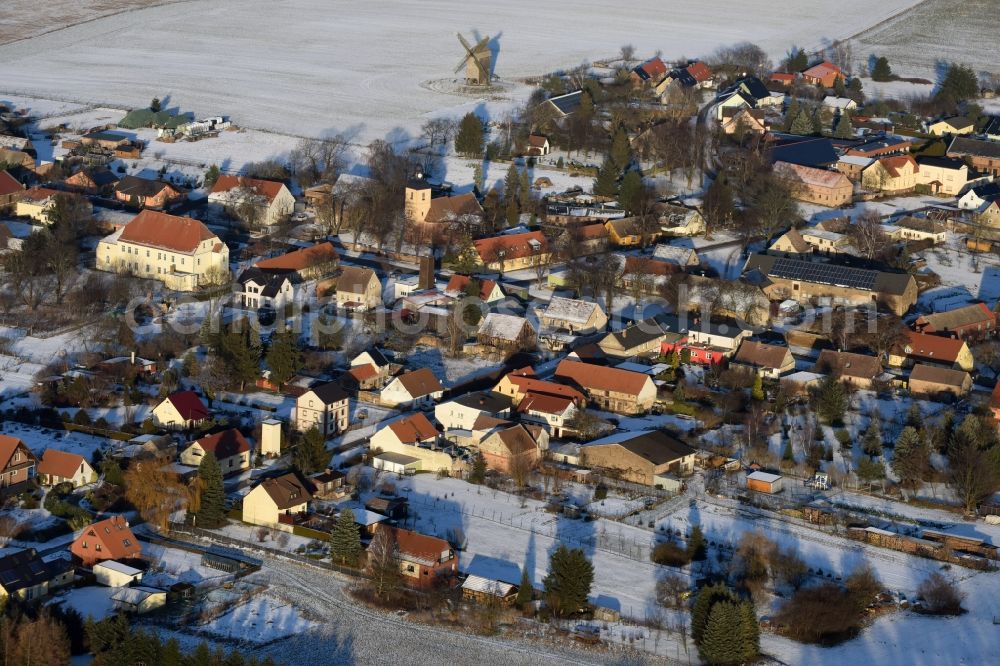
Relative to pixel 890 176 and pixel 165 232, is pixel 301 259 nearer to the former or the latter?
pixel 165 232

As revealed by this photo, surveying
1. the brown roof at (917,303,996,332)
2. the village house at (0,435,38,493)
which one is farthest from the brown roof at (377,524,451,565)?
the brown roof at (917,303,996,332)

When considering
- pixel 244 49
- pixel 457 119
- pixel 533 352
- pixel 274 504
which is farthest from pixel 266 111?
pixel 274 504

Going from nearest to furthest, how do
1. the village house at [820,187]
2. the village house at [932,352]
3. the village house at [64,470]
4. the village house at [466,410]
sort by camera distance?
the village house at [64,470]
the village house at [466,410]
the village house at [932,352]
the village house at [820,187]

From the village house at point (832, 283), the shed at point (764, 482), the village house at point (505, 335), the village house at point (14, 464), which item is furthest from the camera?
the village house at point (832, 283)

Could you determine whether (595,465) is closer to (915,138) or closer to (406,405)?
(406,405)

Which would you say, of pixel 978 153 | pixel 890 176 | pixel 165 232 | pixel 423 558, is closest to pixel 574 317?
pixel 165 232

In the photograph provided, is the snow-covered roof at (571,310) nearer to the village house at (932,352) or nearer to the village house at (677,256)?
the village house at (677,256)

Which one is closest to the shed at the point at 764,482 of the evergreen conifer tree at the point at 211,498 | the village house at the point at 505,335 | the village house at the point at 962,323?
the village house at the point at 505,335
